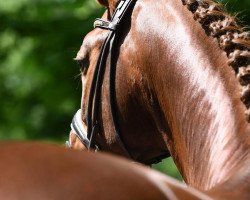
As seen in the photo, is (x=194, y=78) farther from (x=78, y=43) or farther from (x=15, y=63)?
(x=15, y=63)

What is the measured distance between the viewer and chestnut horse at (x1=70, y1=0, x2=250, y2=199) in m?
2.88

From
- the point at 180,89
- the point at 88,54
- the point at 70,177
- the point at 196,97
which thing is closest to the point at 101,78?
the point at 88,54

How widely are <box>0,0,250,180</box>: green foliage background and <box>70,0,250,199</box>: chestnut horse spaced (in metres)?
3.61

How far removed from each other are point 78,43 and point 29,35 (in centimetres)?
91

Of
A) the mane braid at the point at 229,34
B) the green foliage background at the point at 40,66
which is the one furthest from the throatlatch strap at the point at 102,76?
the green foliage background at the point at 40,66

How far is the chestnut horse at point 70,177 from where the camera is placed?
1938mm

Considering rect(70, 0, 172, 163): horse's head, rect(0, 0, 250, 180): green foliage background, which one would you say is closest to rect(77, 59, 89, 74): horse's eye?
rect(70, 0, 172, 163): horse's head

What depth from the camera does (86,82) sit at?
3936mm

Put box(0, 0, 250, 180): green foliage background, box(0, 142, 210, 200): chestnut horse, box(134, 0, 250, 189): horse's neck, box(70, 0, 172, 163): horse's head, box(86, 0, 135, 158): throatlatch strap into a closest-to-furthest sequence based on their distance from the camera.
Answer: box(0, 142, 210, 200): chestnut horse < box(134, 0, 250, 189): horse's neck < box(70, 0, 172, 163): horse's head < box(86, 0, 135, 158): throatlatch strap < box(0, 0, 250, 180): green foliage background

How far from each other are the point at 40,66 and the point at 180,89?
5.66 m

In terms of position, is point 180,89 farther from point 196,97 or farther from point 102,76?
point 102,76

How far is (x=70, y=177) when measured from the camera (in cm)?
199

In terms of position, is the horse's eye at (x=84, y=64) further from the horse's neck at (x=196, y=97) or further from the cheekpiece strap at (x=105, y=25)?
the horse's neck at (x=196, y=97)

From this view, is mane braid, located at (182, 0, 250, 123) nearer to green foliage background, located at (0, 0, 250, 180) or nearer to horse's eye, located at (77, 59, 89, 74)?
horse's eye, located at (77, 59, 89, 74)
